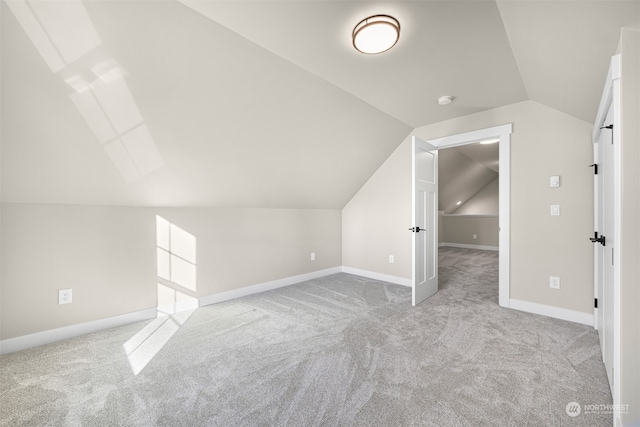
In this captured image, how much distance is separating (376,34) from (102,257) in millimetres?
2986

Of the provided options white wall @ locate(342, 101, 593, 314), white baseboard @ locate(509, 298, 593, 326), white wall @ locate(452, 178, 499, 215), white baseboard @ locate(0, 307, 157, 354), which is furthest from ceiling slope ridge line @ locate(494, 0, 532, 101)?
white wall @ locate(452, 178, 499, 215)

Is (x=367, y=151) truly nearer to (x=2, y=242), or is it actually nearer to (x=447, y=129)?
(x=447, y=129)

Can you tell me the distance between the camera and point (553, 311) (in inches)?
108

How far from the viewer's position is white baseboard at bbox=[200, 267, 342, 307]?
10.6 ft

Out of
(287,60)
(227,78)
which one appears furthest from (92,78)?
(287,60)

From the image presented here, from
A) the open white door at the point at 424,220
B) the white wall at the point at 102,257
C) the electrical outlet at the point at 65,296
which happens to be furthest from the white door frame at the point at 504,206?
the electrical outlet at the point at 65,296

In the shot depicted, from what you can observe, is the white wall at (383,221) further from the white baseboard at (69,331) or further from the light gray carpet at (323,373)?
the white baseboard at (69,331)

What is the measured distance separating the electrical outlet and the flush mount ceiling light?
313 cm

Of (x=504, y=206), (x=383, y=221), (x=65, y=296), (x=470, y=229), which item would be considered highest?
(x=504, y=206)

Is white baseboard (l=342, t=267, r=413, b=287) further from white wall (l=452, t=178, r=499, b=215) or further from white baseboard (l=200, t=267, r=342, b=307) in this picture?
white wall (l=452, t=178, r=499, b=215)

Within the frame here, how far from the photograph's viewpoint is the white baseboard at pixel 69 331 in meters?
2.13

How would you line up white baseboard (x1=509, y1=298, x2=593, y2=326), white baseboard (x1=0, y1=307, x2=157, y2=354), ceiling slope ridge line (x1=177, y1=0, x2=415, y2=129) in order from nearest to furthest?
ceiling slope ridge line (x1=177, y1=0, x2=415, y2=129) < white baseboard (x1=0, y1=307, x2=157, y2=354) < white baseboard (x1=509, y1=298, x2=593, y2=326)

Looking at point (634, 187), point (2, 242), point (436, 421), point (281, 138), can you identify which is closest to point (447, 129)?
point (281, 138)

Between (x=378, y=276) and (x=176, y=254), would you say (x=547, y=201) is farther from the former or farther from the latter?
(x=176, y=254)
